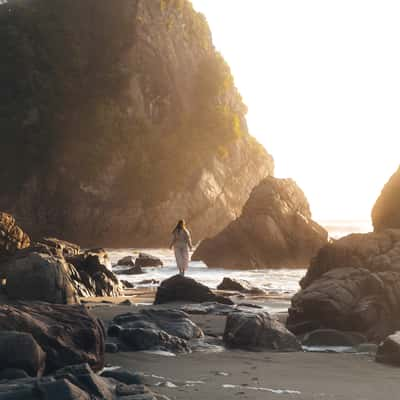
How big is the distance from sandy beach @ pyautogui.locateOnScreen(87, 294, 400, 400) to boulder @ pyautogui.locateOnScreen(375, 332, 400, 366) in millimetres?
128

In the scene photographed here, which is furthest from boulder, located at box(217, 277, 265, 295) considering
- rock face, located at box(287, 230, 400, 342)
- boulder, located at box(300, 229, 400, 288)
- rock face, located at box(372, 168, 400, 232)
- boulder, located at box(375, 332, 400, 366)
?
boulder, located at box(375, 332, 400, 366)

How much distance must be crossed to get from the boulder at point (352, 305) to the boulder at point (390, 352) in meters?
1.96

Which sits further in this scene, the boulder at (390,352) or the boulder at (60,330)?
the boulder at (390,352)

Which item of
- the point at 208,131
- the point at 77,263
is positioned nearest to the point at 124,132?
the point at 208,131

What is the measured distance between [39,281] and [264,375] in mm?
7669

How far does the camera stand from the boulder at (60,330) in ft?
23.0

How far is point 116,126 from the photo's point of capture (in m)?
74.2

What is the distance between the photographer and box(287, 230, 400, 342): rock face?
11023mm

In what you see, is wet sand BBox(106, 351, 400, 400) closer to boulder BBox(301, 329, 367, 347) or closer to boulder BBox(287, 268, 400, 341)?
boulder BBox(301, 329, 367, 347)

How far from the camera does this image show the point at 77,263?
1903 cm

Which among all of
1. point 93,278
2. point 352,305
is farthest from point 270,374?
point 93,278

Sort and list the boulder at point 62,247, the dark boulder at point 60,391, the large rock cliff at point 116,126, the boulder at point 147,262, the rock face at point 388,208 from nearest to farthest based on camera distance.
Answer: the dark boulder at point 60,391 < the rock face at point 388,208 < the boulder at point 62,247 < the boulder at point 147,262 < the large rock cliff at point 116,126

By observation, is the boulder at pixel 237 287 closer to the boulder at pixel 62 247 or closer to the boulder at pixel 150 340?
the boulder at pixel 62 247

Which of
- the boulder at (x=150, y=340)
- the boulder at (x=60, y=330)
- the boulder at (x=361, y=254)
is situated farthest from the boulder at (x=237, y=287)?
the boulder at (x=60, y=330)
